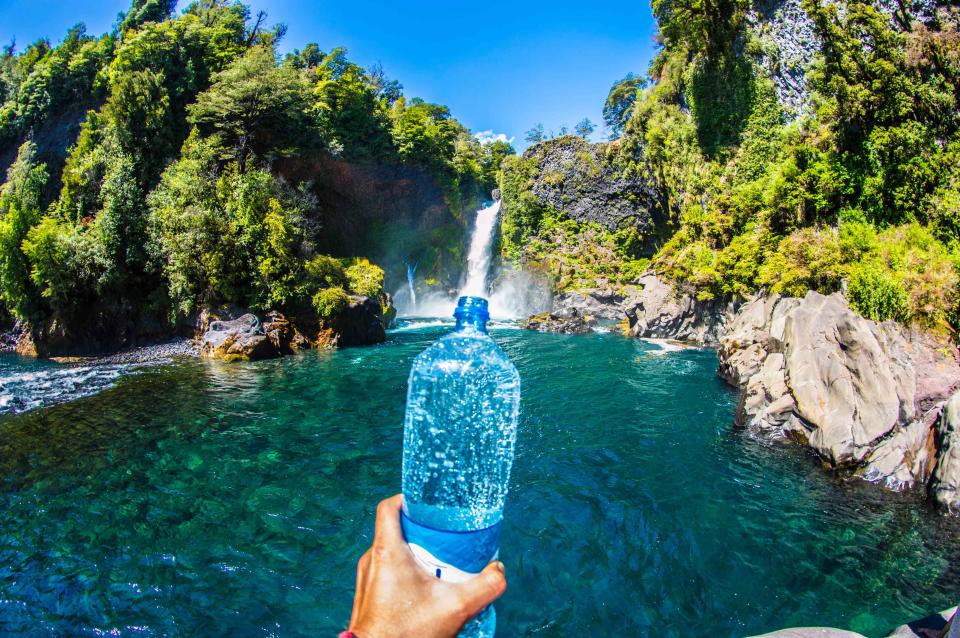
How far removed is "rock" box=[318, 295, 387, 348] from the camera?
837 inches

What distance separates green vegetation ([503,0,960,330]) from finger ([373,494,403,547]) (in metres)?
12.4

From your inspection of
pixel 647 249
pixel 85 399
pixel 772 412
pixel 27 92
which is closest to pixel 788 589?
pixel 772 412

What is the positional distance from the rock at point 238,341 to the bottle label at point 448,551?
1822cm

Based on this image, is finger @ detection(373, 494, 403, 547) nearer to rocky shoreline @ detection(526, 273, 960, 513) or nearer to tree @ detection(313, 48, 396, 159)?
rocky shoreline @ detection(526, 273, 960, 513)

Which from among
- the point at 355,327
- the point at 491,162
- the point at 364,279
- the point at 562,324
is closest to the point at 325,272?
the point at 364,279

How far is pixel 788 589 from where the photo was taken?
4637mm

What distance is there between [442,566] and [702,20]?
104ft

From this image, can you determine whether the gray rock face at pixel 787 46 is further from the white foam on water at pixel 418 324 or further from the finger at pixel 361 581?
the finger at pixel 361 581

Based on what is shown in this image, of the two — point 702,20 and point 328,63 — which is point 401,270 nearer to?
point 328,63

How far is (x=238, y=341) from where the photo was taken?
1822 cm

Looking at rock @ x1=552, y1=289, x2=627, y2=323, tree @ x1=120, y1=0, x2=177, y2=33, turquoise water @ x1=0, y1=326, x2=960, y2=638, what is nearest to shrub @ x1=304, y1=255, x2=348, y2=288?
turquoise water @ x1=0, y1=326, x2=960, y2=638

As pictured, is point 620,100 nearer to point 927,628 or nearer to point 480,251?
point 480,251

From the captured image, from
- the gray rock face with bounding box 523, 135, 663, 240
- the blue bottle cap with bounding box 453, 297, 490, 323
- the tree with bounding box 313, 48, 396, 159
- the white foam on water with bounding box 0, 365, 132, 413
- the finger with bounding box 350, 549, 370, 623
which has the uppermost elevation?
the tree with bounding box 313, 48, 396, 159

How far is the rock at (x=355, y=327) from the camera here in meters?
21.2
